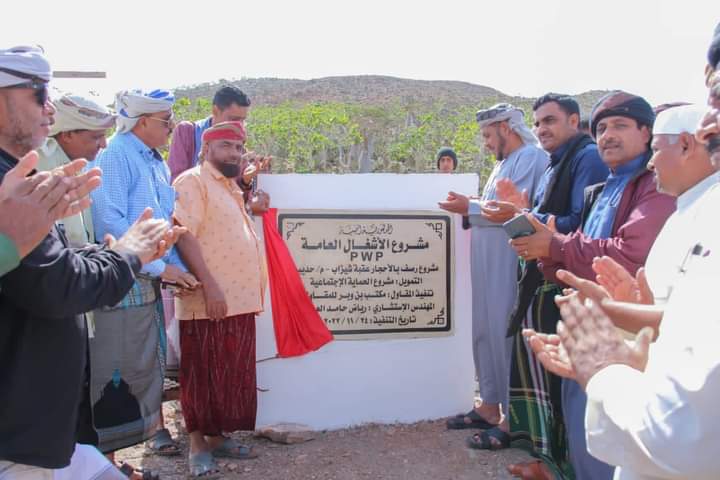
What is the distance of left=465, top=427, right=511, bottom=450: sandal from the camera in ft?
13.1

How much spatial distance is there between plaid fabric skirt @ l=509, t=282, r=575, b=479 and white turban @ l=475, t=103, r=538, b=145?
1.15 m

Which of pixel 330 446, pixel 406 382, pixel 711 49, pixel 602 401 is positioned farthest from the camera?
pixel 406 382

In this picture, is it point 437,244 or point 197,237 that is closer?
point 197,237

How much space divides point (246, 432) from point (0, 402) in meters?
2.67

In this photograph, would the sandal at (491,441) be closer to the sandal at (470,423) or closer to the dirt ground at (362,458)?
the dirt ground at (362,458)

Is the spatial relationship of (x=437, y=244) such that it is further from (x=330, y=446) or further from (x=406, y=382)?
(x=330, y=446)

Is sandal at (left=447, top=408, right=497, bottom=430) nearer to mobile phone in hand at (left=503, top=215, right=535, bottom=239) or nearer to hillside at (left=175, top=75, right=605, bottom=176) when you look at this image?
mobile phone in hand at (left=503, top=215, right=535, bottom=239)

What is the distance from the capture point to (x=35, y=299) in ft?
5.55

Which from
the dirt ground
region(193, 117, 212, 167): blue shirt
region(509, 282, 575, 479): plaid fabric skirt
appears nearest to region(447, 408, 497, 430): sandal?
the dirt ground

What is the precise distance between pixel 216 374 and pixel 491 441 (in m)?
1.67

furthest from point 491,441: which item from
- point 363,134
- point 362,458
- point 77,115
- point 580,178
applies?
point 363,134

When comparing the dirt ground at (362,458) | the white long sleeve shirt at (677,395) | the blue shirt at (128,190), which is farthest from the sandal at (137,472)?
the white long sleeve shirt at (677,395)

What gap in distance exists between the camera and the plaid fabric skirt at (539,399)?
3434 mm

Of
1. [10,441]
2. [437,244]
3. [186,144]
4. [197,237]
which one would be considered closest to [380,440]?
[437,244]
